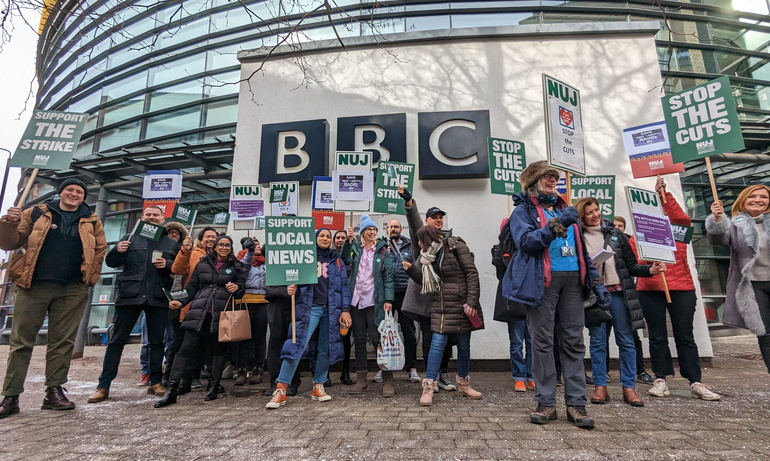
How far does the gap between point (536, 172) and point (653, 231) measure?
1753 millimetres

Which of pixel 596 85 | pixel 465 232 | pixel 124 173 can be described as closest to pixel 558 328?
pixel 465 232

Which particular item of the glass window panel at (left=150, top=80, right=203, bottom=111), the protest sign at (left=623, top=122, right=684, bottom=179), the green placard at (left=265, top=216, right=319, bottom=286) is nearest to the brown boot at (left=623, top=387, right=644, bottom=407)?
the protest sign at (left=623, top=122, right=684, bottom=179)

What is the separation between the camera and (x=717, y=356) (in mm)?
7371

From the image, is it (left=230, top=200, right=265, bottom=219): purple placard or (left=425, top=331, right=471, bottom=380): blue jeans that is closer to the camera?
(left=425, top=331, right=471, bottom=380): blue jeans

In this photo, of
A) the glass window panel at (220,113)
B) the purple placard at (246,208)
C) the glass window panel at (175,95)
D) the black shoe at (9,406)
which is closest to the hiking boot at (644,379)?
the purple placard at (246,208)

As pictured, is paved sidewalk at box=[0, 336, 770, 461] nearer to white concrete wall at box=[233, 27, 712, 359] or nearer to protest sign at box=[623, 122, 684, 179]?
protest sign at box=[623, 122, 684, 179]

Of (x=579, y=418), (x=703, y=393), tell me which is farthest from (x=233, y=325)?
(x=703, y=393)

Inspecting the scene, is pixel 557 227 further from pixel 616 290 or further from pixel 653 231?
pixel 653 231

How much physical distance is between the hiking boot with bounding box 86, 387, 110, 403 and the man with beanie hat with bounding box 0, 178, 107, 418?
0.24 meters

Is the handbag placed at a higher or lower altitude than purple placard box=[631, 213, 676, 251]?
lower

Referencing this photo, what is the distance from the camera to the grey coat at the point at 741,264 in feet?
11.7

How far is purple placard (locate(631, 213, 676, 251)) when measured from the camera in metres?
Answer: 4.07

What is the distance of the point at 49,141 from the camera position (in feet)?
16.0

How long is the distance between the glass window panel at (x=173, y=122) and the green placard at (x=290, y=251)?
8614 millimetres
